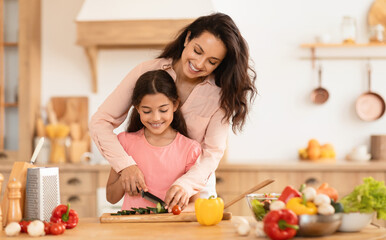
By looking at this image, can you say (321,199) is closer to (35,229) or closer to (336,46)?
(35,229)

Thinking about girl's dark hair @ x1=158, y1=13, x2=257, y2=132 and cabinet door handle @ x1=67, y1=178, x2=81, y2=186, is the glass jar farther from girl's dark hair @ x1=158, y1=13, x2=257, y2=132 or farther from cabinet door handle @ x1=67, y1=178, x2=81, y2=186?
cabinet door handle @ x1=67, y1=178, x2=81, y2=186

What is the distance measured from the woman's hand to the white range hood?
Result: 6.65ft

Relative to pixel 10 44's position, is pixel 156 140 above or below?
below

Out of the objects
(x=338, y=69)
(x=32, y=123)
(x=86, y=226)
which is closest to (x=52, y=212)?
(x=86, y=226)

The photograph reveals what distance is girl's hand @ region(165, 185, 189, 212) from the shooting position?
73.5 inches

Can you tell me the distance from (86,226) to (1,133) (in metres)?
2.77

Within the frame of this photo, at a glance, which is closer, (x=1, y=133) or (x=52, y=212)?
(x=52, y=212)

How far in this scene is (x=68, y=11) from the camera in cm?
438

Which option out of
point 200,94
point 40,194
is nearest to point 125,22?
point 200,94

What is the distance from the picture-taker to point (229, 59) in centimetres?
210

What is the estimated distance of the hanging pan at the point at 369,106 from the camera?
14.0ft

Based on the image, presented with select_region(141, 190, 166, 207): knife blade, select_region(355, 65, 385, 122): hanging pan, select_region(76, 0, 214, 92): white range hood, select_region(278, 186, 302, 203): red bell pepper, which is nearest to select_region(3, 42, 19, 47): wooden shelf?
select_region(76, 0, 214, 92): white range hood

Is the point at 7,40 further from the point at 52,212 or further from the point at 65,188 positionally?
the point at 52,212

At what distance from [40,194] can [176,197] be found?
472mm
